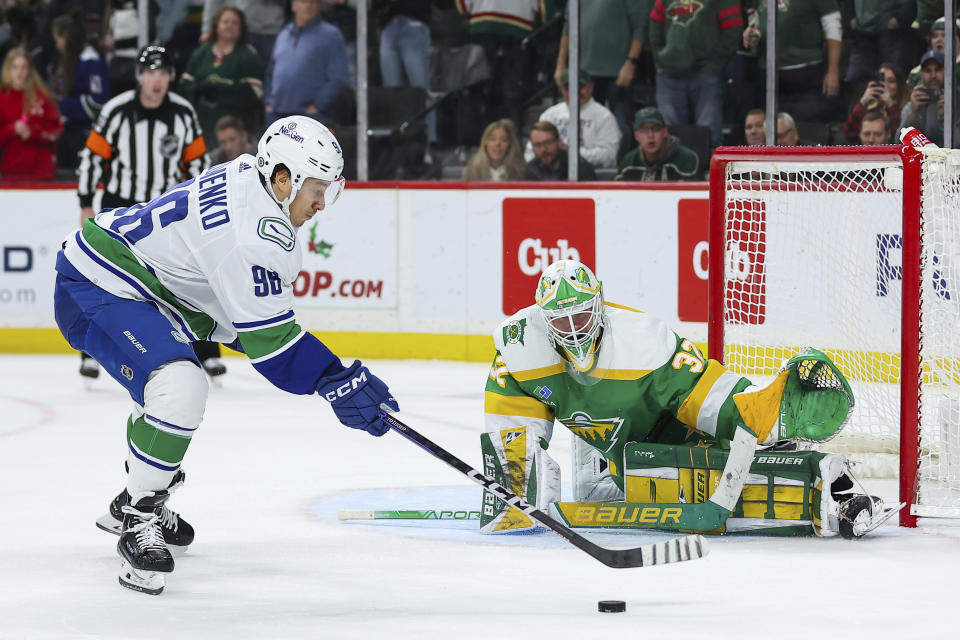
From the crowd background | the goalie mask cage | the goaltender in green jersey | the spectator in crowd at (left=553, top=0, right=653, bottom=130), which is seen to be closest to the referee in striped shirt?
the crowd background

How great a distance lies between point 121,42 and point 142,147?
2.07 m

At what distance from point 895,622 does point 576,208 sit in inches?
183

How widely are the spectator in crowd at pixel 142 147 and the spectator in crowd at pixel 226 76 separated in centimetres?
158

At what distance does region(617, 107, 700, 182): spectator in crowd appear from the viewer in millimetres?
7508

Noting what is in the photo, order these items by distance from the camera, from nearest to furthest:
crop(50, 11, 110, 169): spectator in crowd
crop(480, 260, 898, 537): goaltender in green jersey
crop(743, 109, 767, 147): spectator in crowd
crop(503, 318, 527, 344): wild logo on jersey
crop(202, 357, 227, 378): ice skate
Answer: crop(480, 260, 898, 537): goaltender in green jersey, crop(503, 318, 527, 344): wild logo on jersey, crop(202, 357, 227, 378): ice skate, crop(743, 109, 767, 147): spectator in crowd, crop(50, 11, 110, 169): spectator in crowd

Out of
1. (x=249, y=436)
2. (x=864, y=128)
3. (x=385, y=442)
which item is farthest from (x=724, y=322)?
(x=864, y=128)

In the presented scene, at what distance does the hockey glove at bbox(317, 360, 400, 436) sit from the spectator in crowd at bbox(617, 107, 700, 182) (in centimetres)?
423

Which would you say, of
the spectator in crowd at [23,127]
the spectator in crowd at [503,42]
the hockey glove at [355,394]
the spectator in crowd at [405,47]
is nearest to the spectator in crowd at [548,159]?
the spectator in crowd at [503,42]

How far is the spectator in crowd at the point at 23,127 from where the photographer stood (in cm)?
855

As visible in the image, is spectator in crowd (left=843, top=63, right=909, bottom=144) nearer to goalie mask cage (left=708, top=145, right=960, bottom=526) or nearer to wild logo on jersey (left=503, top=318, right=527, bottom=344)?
goalie mask cage (left=708, top=145, right=960, bottom=526)

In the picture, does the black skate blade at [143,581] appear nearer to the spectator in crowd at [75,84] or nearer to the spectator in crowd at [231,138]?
the spectator in crowd at [231,138]

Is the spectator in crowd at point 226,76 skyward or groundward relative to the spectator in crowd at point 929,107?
skyward

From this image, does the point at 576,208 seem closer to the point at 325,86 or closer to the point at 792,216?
the point at 325,86

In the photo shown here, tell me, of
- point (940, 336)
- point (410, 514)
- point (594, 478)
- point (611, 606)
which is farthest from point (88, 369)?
point (611, 606)
